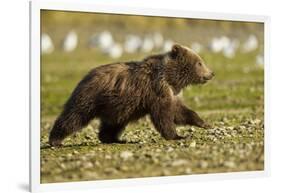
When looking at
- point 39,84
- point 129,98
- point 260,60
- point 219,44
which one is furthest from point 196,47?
point 39,84

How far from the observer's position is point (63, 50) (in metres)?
10.4

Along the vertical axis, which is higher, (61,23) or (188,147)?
(61,23)

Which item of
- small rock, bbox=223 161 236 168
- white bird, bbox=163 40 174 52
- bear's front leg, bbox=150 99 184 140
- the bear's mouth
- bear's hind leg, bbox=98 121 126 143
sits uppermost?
white bird, bbox=163 40 174 52

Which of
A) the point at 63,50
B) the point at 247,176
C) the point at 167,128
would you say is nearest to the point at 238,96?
the point at 247,176

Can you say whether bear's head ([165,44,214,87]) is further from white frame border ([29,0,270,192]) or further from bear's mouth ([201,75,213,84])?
white frame border ([29,0,270,192])

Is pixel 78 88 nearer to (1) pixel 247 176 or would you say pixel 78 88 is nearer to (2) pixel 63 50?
(2) pixel 63 50

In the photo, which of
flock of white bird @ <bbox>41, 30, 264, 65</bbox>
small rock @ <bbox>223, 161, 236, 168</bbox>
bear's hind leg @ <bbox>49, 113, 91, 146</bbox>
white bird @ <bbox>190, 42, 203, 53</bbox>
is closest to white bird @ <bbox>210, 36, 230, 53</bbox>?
flock of white bird @ <bbox>41, 30, 264, 65</bbox>

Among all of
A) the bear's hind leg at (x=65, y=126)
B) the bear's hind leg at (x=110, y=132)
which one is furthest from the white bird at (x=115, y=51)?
the bear's hind leg at (x=65, y=126)

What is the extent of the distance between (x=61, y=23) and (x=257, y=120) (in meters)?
3.53

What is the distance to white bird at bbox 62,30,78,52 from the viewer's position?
401 inches

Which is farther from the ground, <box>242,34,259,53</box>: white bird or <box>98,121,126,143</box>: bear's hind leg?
<box>242,34,259,53</box>: white bird

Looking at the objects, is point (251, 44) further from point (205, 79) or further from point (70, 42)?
point (70, 42)

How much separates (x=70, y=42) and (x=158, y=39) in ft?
4.53

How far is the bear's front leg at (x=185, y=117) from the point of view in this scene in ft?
31.4
